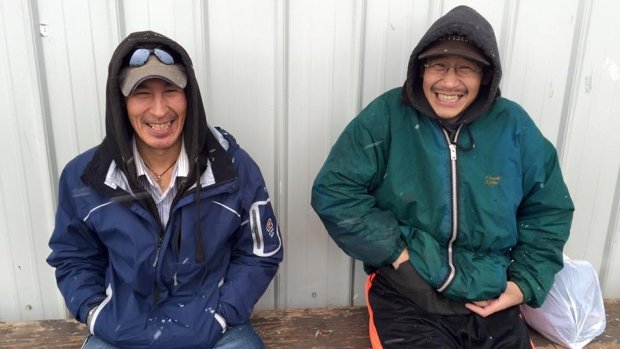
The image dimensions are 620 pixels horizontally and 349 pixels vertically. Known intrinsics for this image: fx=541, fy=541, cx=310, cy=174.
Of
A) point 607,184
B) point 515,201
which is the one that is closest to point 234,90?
point 515,201

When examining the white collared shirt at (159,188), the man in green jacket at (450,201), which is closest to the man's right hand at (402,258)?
the man in green jacket at (450,201)

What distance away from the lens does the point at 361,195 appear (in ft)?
6.64

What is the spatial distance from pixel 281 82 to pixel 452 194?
33.7 inches

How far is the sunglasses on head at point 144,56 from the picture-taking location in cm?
179

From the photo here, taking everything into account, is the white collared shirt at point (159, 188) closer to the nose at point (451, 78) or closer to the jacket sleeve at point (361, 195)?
the jacket sleeve at point (361, 195)

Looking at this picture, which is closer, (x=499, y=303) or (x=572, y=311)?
(x=499, y=303)

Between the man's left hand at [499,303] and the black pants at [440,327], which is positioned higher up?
the man's left hand at [499,303]

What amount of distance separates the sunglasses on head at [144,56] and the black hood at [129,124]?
2 cm

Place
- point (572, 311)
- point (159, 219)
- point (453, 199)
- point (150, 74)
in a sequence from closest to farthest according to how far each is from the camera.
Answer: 1. point (150, 74)
2. point (159, 219)
3. point (453, 199)
4. point (572, 311)

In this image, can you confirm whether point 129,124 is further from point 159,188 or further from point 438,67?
point 438,67

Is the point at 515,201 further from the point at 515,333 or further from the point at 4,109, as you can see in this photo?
the point at 4,109

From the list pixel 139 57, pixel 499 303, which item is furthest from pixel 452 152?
pixel 139 57

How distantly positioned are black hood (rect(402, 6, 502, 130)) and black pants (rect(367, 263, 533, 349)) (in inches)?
23.8

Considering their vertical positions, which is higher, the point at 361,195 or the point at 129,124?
the point at 129,124
